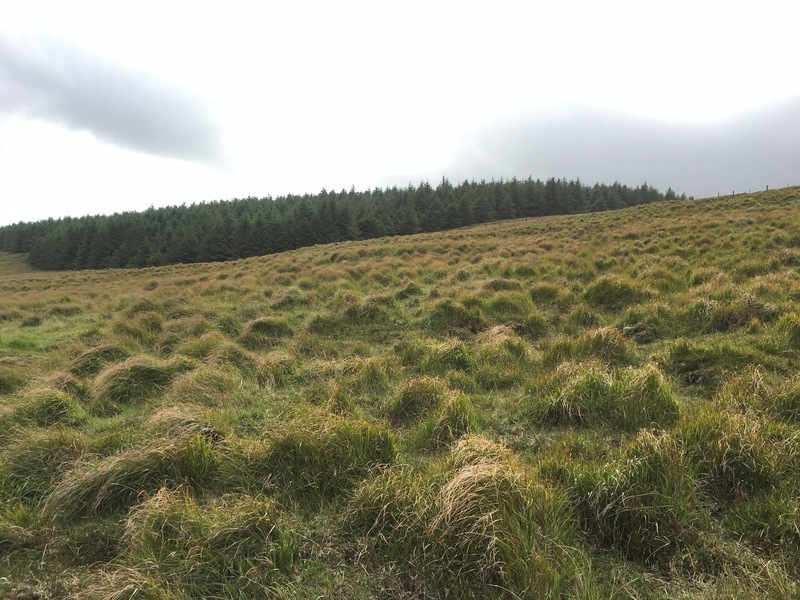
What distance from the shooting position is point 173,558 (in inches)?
110

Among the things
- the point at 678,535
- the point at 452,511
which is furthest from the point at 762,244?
the point at 452,511

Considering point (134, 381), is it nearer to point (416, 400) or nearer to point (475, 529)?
point (416, 400)

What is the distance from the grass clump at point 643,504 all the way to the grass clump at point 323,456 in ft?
5.99

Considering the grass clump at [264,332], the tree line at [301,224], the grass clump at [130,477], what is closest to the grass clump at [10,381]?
the grass clump at [264,332]

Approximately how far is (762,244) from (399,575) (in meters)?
15.4

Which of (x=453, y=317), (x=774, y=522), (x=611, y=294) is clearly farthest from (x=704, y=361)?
(x=453, y=317)

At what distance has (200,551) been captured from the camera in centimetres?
282

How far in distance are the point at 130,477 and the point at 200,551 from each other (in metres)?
1.45

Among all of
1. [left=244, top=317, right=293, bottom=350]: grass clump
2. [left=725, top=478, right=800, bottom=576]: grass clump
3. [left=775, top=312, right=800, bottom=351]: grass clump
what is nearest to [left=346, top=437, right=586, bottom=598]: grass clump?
[left=725, top=478, right=800, bottom=576]: grass clump

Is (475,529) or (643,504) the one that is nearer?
(475,529)

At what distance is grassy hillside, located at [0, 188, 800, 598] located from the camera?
2.69m

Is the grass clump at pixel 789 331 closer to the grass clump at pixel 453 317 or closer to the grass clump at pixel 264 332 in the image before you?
the grass clump at pixel 453 317

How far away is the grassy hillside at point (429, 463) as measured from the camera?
2.69 m

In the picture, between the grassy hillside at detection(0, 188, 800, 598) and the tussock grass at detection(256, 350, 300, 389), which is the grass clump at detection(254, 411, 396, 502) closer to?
the grassy hillside at detection(0, 188, 800, 598)
